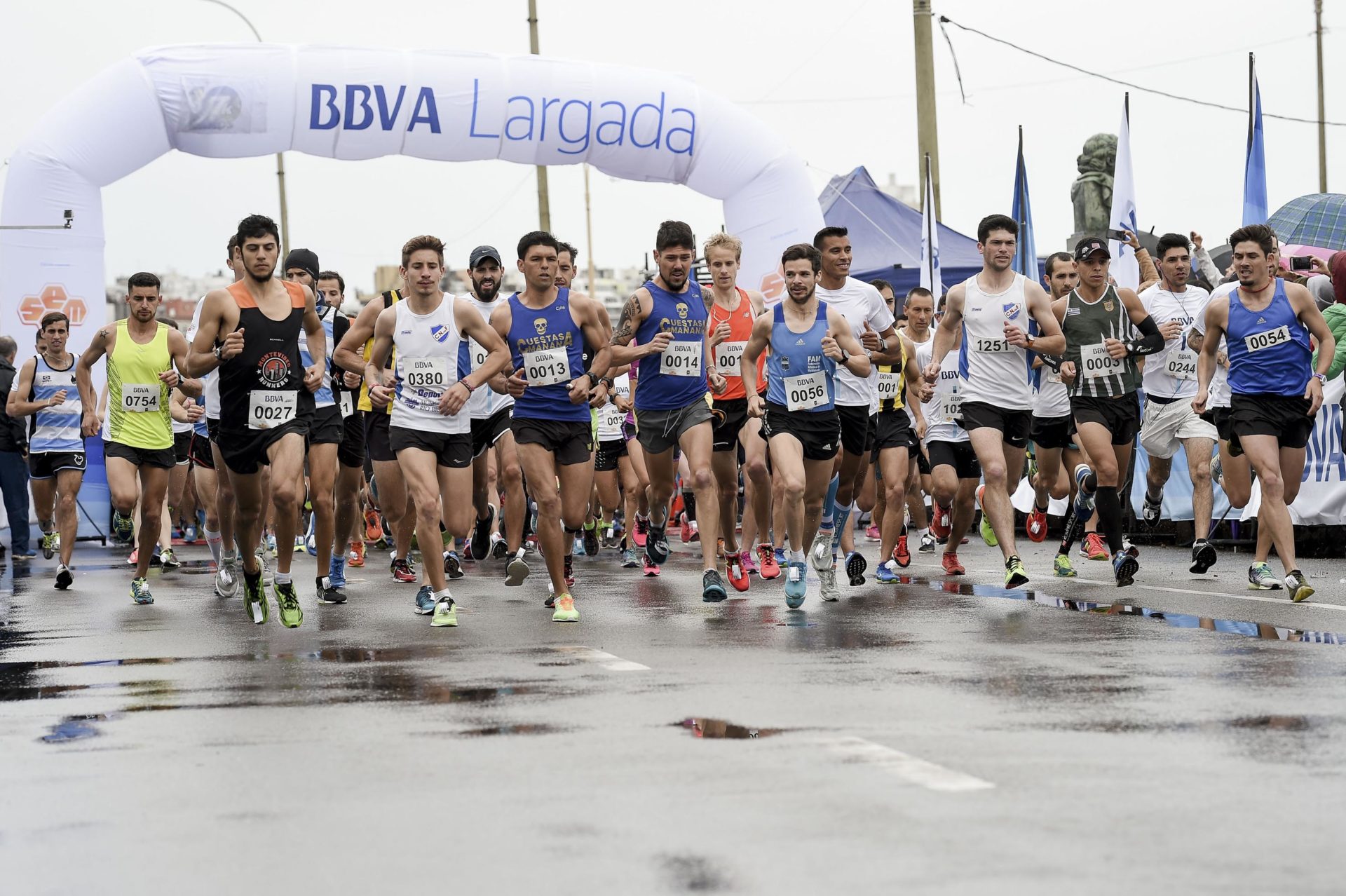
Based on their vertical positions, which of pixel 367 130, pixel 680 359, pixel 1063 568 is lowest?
pixel 1063 568

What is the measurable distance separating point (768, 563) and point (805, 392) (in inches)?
102

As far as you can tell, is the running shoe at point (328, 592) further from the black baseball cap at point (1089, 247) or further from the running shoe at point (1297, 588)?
the running shoe at point (1297, 588)

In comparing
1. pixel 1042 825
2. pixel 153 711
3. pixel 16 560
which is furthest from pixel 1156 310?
pixel 16 560

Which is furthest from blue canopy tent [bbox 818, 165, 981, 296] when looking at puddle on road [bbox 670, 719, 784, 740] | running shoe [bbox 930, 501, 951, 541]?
puddle on road [bbox 670, 719, 784, 740]

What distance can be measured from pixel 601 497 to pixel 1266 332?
8105 mm

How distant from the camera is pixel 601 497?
18203 mm

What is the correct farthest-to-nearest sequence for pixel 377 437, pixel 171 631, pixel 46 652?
pixel 377 437 < pixel 171 631 < pixel 46 652

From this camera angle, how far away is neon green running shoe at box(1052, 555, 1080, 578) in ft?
42.2

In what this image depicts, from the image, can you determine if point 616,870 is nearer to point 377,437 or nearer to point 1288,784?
point 1288,784

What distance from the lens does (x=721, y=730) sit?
593cm

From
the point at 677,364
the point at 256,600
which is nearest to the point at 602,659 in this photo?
the point at 256,600

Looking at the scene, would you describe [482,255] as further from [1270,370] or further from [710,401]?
[1270,370]

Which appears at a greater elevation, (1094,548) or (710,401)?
(710,401)

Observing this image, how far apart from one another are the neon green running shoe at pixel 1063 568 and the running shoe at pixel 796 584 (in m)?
2.76
